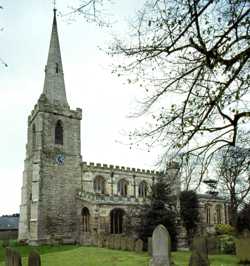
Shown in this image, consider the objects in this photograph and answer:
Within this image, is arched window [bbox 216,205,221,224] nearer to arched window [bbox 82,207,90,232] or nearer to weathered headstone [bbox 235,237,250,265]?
arched window [bbox 82,207,90,232]

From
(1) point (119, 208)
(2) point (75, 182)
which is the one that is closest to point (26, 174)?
(2) point (75, 182)

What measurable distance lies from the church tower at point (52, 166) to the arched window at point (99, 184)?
13.7 ft

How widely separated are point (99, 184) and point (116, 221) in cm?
730

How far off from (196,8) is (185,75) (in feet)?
4.48

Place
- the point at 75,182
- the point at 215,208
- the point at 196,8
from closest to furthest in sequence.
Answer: the point at 196,8
the point at 75,182
the point at 215,208

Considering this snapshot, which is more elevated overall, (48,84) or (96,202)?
(48,84)

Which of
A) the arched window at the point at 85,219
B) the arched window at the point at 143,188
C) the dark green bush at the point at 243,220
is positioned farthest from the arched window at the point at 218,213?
the arched window at the point at 85,219

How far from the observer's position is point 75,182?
3575cm

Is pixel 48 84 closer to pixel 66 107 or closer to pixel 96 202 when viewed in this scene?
pixel 66 107

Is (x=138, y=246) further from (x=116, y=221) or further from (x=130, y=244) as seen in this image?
(x=116, y=221)

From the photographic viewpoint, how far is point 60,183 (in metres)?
34.6

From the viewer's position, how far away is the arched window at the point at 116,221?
3359 centimetres

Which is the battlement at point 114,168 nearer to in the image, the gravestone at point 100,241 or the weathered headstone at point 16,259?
the gravestone at point 100,241

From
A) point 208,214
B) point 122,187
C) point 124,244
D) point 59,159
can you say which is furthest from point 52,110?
point 208,214
